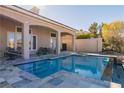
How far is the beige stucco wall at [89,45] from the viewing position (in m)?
20.8

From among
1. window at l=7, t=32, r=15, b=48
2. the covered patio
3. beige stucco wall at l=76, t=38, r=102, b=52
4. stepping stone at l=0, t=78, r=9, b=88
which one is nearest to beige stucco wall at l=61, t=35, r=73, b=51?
beige stucco wall at l=76, t=38, r=102, b=52

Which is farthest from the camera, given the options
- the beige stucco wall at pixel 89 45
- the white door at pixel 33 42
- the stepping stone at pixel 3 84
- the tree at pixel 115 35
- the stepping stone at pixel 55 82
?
the beige stucco wall at pixel 89 45

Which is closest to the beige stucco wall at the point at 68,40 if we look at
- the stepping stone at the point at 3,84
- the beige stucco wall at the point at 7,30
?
the beige stucco wall at the point at 7,30

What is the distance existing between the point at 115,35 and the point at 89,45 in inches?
185

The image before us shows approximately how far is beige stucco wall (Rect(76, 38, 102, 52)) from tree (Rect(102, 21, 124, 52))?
169 centimetres

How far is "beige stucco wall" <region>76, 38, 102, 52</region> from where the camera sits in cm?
2085

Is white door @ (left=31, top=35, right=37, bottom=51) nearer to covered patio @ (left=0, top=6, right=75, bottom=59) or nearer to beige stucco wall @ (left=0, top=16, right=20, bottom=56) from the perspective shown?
covered patio @ (left=0, top=6, right=75, bottom=59)

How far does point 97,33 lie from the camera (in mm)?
30266

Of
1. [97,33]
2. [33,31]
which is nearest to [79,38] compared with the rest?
[97,33]

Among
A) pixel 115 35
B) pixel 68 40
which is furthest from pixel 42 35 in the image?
pixel 115 35

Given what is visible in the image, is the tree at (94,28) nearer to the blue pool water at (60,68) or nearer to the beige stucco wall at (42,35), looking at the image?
the beige stucco wall at (42,35)

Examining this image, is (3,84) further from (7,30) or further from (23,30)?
(7,30)

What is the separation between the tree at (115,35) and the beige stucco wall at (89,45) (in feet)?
5.54
